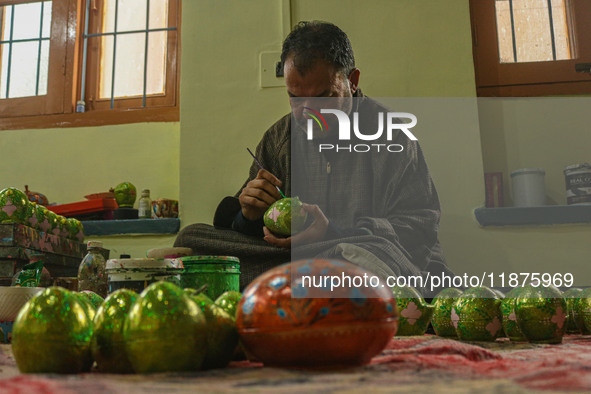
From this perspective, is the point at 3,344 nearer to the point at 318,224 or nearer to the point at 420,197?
the point at 318,224

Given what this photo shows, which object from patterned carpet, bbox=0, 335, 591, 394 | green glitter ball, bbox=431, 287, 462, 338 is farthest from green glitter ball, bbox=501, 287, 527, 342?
patterned carpet, bbox=0, 335, 591, 394

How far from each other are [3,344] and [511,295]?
94 cm

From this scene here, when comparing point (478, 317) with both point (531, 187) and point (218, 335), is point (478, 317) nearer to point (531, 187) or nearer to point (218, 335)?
point (218, 335)

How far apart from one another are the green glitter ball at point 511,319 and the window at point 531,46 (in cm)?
174

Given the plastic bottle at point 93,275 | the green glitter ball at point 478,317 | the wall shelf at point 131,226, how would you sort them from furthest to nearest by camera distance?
the wall shelf at point 131,226
the plastic bottle at point 93,275
the green glitter ball at point 478,317

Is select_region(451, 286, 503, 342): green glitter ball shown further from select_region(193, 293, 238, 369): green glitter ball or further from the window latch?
the window latch

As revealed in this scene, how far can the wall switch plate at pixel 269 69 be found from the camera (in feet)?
8.14

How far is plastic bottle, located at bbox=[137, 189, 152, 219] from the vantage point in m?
2.49

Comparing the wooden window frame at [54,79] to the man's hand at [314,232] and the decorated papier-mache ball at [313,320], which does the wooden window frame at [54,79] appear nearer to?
the man's hand at [314,232]

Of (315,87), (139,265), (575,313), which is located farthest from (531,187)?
(139,265)

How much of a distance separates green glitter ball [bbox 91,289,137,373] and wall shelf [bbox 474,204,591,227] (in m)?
1.98

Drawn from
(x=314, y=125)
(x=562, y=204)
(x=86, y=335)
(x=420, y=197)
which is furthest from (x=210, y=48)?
(x=86, y=335)

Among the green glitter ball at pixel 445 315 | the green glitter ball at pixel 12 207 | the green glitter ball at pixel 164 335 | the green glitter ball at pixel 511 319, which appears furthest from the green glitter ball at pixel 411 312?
the green glitter ball at pixel 12 207

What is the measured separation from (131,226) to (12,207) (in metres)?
0.88
